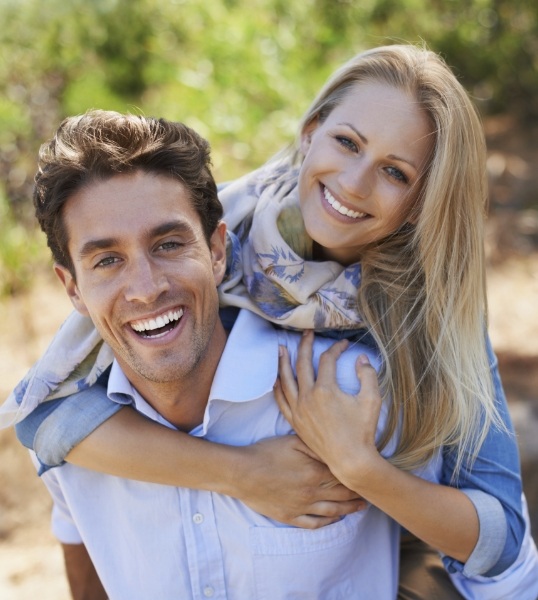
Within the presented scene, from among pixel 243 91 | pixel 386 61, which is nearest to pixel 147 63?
pixel 243 91

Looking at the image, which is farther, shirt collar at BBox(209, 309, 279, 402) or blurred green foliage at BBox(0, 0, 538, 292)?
blurred green foliage at BBox(0, 0, 538, 292)

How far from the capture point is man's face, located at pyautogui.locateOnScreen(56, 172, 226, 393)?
1.90 m

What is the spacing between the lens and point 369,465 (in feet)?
6.17

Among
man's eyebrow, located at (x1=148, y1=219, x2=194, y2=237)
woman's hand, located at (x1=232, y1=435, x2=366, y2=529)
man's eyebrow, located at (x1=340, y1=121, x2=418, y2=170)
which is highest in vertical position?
man's eyebrow, located at (x1=340, y1=121, x2=418, y2=170)

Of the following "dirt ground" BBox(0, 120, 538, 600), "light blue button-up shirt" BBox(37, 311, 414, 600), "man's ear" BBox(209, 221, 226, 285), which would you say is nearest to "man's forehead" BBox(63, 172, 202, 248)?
"man's ear" BBox(209, 221, 226, 285)

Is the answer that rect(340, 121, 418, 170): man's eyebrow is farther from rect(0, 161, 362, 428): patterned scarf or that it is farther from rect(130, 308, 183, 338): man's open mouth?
rect(130, 308, 183, 338): man's open mouth

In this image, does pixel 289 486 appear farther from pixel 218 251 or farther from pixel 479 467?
pixel 218 251

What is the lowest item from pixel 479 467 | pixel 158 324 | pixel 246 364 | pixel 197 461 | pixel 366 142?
pixel 479 467

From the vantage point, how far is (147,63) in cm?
644

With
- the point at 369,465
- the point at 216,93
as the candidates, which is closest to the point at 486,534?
the point at 369,465

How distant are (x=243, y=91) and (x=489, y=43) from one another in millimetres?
2473

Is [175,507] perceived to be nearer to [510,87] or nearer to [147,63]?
[147,63]

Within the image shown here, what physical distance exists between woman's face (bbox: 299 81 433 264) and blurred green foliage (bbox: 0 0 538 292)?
258 centimetres

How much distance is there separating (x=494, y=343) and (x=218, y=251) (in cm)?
277
